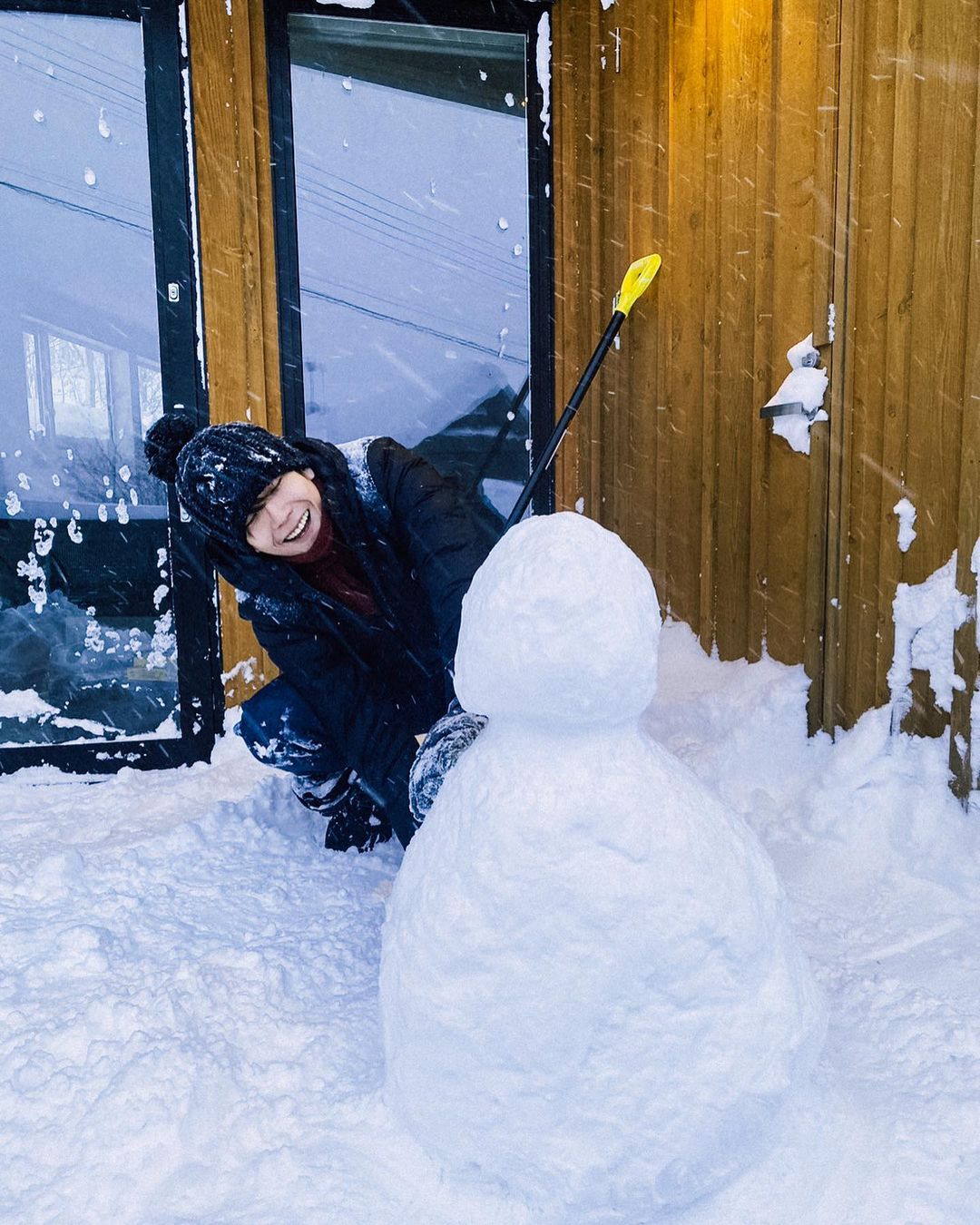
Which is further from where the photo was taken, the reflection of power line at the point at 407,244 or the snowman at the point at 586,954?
the reflection of power line at the point at 407,244

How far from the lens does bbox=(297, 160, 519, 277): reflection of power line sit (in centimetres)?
310

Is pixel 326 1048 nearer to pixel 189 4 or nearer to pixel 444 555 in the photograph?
pixel 444 555

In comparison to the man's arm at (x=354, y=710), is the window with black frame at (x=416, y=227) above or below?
above

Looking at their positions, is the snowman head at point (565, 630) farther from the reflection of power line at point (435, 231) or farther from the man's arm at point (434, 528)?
the reflection of power line at point (435, 231)

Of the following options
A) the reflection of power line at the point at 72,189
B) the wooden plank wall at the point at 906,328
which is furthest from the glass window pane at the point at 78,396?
the wooden plank wall at the point at 906,328

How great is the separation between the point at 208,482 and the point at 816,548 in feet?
4.92

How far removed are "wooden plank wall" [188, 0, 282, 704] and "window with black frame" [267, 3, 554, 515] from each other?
0.08 meters

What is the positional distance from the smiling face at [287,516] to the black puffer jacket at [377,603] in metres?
0.04

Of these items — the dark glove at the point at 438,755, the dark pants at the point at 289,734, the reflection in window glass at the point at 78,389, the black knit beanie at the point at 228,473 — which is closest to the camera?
the dark glove at the point at 438,755

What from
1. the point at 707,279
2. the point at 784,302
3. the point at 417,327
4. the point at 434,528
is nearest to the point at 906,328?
the point at 784,302

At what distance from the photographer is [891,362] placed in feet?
6.40

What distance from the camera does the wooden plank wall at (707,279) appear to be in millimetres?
2221

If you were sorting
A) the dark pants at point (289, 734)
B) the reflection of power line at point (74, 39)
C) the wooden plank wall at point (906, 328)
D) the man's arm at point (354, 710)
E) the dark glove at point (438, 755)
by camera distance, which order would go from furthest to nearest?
the reflection of power line at point (74, 39)
the dark pants at point (289, 734)
the man's arm at point (354, 710)
the wooden plank wall at point (906, 328)
the dark glove at point (438, 755)

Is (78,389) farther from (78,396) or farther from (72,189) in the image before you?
(72,189)
